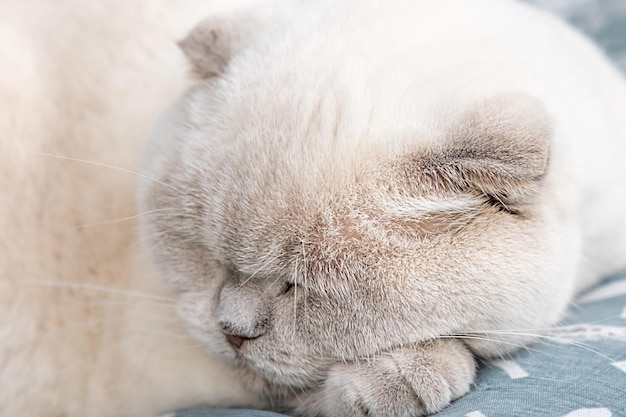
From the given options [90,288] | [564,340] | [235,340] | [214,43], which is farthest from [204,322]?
[564,340]

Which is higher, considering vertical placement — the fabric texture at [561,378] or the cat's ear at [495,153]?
the cat's ear at [495,153]

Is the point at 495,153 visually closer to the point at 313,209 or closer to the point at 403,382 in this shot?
the point at 313,209

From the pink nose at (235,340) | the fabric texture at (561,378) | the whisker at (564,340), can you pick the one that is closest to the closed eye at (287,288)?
the pink nose at (235,340)

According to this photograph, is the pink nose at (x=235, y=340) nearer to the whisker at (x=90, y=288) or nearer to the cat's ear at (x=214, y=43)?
the whisker at (x=90, y=288)

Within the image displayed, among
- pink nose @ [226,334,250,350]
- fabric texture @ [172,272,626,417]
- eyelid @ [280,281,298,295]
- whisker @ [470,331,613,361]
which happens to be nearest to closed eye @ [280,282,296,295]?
eyelid @ [280,281,298,295]

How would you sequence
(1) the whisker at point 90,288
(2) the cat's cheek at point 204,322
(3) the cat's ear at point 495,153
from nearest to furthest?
(3) the cat's ear at point 495,153
(2) the cat's cheek at point 204,322
(1) the whisker at point 90,288

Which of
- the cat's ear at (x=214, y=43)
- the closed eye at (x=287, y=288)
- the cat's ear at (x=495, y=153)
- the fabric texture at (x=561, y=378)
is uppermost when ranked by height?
the cat's ear at (x=214, y=43)

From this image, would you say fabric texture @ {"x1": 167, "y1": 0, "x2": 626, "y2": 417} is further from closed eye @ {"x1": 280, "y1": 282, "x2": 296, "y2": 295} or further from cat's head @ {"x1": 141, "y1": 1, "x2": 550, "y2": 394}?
closed eye @ {"x1": 280, "y1": 282, "x2": 296, "y2": 295}
